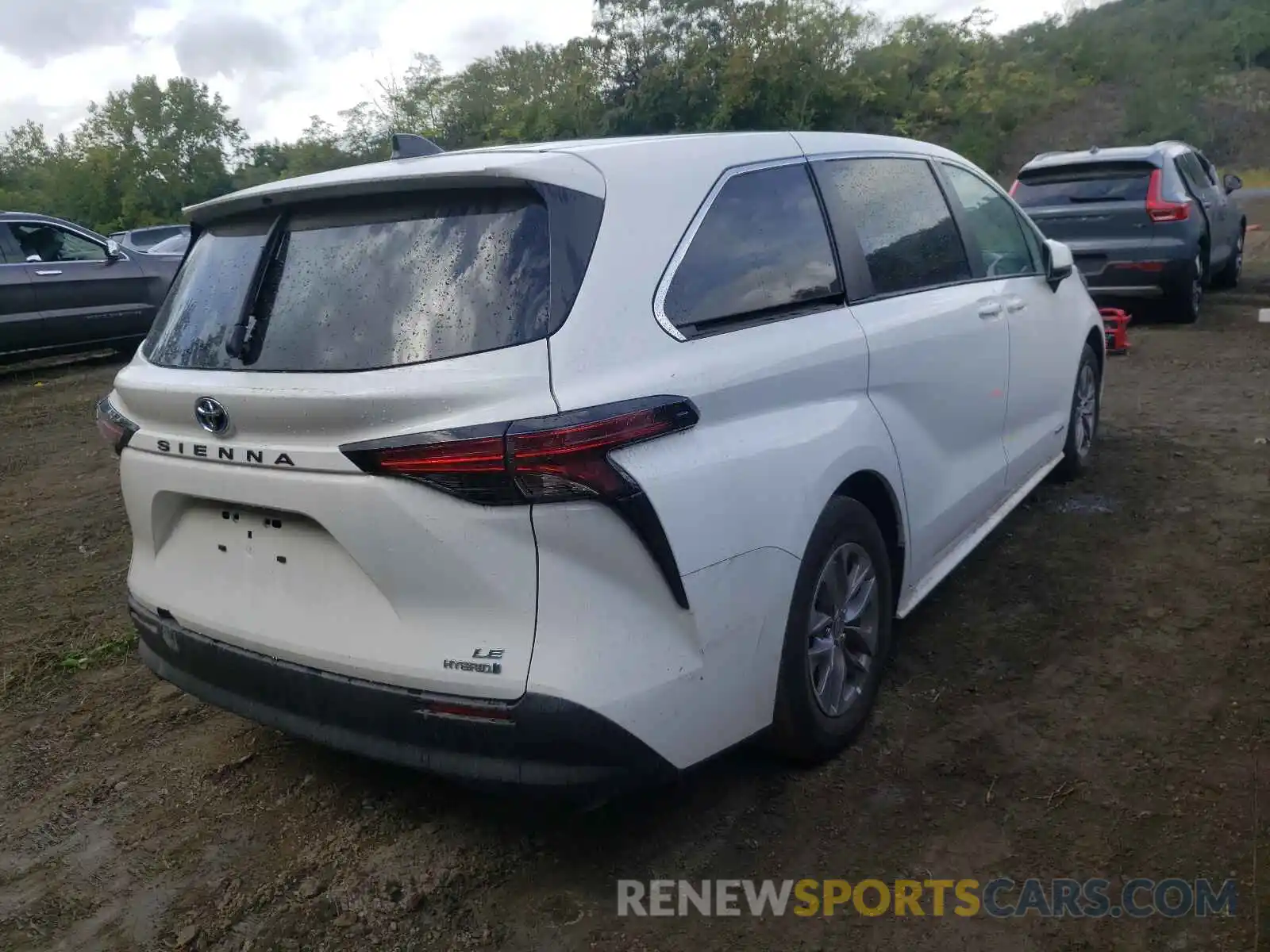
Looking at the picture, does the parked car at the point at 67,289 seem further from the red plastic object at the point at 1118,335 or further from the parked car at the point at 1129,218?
the red plastic object at the point at 1118,335

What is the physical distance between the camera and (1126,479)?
5.48m

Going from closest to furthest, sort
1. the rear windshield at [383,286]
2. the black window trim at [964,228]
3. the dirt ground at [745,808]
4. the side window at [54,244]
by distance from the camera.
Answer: the rear windshield at [383,286] → the dirt ground at [745,808] → the black window trim at [964,228] → the side window at [54,244]

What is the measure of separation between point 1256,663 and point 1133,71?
3974 centimetres

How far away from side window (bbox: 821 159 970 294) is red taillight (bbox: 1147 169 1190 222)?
259 inches

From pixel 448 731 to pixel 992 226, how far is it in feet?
10.9

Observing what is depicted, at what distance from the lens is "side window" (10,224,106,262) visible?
35.4ft

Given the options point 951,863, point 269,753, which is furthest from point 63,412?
point 951,863

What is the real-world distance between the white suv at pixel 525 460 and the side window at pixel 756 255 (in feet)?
0.03

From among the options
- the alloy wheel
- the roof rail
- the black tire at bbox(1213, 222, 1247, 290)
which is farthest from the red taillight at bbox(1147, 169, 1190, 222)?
the roof rail

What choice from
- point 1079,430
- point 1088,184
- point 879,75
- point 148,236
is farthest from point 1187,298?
point 879,75

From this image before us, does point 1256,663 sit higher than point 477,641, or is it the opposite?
point 477,641

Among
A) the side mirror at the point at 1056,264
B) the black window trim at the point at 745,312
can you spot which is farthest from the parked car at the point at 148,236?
the black window trim at the point at 745,312

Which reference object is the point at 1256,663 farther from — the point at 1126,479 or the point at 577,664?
the point at 577,664

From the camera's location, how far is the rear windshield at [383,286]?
2340 millimetres
